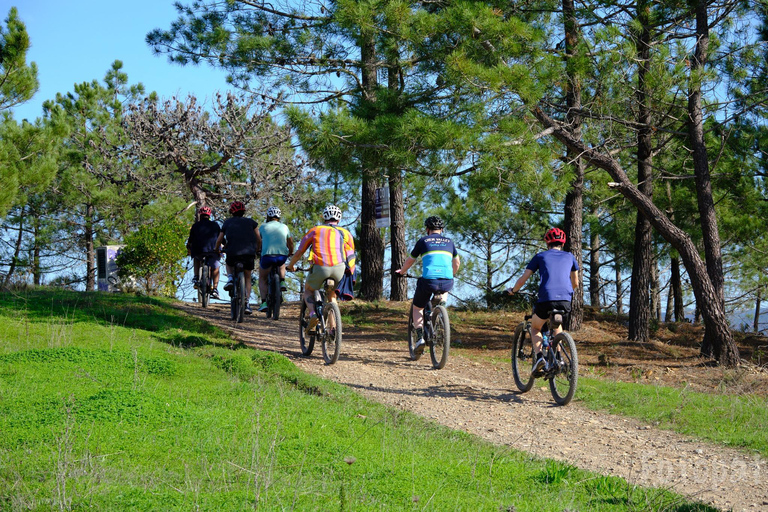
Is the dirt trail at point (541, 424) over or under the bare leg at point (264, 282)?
under

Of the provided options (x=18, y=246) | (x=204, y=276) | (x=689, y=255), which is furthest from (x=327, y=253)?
(x=18, y=246)

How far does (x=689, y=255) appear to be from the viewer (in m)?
11.1

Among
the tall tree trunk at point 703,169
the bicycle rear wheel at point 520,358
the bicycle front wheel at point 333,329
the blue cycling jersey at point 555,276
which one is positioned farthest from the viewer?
the tall tree trunk at point 703,169

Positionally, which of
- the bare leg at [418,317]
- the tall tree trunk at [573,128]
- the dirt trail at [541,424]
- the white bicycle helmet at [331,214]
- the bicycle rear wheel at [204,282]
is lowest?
the dirt trail at [541,424]

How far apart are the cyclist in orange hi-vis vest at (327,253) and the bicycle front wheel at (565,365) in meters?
2.77

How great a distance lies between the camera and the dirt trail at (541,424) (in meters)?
5.31

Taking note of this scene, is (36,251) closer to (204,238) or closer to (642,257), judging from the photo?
(204,238)

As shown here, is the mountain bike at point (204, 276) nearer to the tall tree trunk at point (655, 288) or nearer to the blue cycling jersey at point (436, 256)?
the blue cycling jersey at point (436, 256)

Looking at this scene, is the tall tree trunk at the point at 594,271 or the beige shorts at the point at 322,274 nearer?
the beige shorts at the point at 322,274

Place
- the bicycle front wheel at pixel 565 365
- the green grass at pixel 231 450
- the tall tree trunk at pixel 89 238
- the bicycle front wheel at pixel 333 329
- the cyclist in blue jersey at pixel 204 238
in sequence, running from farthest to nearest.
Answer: the tall tree trunk at pixel 89 238 → the cyclist in blue jersey at pixel 204 238 → the bicycle front wheel at pixel 333 329 → the bicycle front wheel at pixel 565 365 → the green grass at pixel 231 450

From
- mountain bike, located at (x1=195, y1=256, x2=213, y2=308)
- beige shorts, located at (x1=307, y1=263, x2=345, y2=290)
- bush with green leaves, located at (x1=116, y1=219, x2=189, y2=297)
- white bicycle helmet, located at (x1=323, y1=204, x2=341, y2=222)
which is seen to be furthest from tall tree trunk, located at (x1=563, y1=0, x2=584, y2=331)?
bush with green leaves, located at (x1=116, y1=219, x2=189, y2=297)

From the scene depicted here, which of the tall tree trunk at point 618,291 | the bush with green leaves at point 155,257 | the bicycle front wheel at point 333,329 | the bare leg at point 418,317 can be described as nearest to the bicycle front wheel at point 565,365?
the bare leg at point 418,317

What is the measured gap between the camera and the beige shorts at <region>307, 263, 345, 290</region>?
8844 mm

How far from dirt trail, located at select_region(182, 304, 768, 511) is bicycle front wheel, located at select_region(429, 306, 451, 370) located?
0.18 m
